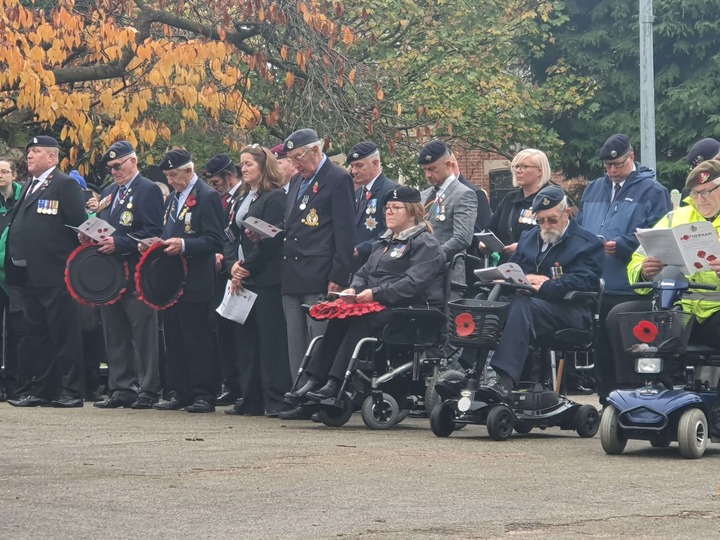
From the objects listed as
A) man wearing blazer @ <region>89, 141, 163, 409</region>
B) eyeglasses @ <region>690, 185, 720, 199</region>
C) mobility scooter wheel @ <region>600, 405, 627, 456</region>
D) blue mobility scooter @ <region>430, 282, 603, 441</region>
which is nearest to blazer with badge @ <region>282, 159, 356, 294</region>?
blue mobility scooter @ <region>430, 282, 603, 441</region>

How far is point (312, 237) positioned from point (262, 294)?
709 millimetres

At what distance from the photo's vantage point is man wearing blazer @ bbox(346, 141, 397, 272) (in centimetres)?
1283

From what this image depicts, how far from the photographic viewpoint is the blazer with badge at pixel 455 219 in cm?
1234

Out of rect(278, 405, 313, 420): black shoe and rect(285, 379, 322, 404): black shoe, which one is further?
rect(278, 405, 313, 420): black shoe

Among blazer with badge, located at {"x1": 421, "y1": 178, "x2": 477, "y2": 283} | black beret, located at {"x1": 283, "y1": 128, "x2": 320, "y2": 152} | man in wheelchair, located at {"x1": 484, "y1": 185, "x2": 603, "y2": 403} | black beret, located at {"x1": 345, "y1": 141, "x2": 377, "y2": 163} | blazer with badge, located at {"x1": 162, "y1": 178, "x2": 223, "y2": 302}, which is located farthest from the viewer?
blazer with badge, located at {"x1": 162, "y1": 178, "x2": 223, "y2": 302}

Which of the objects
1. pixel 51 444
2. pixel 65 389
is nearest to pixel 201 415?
pixel 65 389

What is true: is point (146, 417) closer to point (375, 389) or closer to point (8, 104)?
point (375, 389)

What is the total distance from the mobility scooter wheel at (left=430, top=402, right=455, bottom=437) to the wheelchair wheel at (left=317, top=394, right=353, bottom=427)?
86 centimetres

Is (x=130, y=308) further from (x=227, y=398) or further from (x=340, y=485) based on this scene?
(x=340, y=485)

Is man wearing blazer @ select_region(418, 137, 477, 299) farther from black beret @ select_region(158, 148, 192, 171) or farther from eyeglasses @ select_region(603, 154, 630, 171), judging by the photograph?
black beret @ select_region(158, 148, 192, 171)

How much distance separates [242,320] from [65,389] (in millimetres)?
1950

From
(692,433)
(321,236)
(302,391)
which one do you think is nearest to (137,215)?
(321,236)

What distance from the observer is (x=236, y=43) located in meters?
15.7

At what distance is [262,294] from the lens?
1291cm
